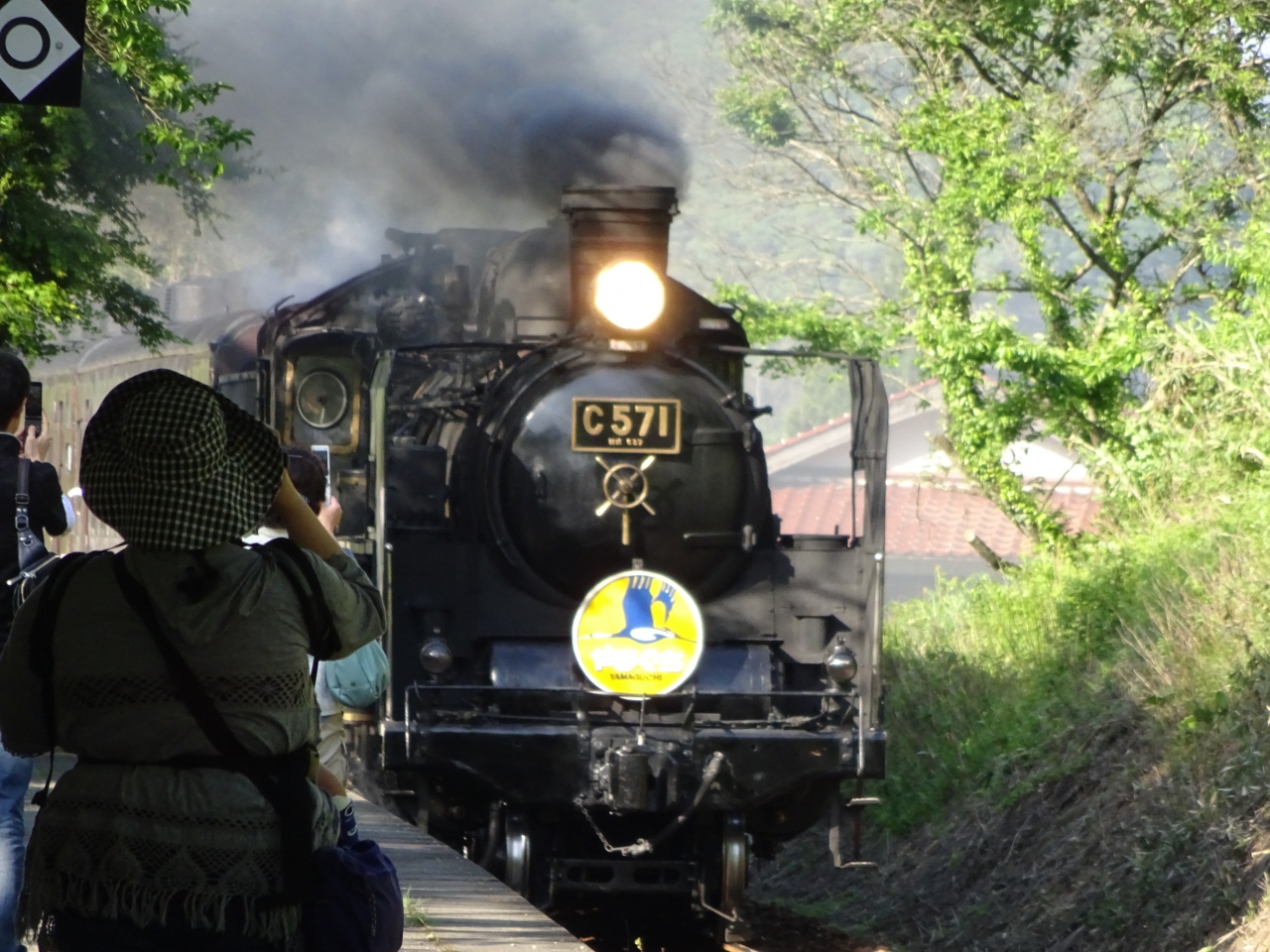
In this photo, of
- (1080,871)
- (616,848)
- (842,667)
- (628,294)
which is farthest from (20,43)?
(1080,871)

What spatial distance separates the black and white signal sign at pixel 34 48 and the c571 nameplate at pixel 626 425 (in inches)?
123

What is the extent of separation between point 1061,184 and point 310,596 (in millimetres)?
10988

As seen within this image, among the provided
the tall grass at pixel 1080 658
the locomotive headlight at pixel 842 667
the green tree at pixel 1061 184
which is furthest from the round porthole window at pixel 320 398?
the green tree at pixel 1061 184

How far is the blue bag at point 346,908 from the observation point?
2.93 metres

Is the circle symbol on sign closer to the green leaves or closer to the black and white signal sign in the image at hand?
the black and white signal sign

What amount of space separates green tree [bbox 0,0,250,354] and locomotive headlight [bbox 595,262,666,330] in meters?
2.35

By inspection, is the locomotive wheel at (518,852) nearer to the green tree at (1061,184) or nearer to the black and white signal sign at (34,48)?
the black and white signal sign at (34,48)

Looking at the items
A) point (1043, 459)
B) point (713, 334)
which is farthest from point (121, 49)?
point (1043, 459)

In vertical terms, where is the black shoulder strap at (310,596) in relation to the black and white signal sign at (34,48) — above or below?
below

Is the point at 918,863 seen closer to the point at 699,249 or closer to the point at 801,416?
the point at 801,416

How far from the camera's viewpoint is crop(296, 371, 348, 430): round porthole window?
9.38 metres

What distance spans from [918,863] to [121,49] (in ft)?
19.6

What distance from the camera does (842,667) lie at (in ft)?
24.6

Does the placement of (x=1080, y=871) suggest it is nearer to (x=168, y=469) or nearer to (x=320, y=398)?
(x=320, y=398)
